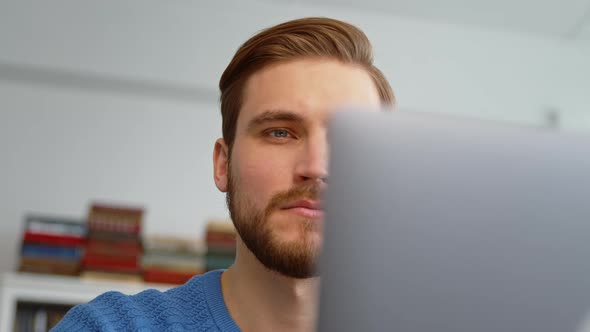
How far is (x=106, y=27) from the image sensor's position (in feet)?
13.0

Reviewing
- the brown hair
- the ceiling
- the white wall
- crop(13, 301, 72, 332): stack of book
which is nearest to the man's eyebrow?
the brown hair

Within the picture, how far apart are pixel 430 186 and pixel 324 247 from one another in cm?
9

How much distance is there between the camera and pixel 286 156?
4.34ft

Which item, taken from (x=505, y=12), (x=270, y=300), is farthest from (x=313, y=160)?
(x=505, y=12)

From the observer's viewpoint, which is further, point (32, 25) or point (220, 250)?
point (32, 25)

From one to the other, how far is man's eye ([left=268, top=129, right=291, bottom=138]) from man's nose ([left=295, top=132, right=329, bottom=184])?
6 centimetres

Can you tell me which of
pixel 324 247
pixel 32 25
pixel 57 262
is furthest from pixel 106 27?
pixel 324 247

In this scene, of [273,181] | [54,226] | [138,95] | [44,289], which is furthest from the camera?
[138,95]

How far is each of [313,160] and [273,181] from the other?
106mm

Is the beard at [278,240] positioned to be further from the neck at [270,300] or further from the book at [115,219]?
the book at [115,219]

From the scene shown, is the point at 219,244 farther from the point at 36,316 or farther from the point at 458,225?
the point at 458,225

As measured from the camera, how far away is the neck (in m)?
1.42

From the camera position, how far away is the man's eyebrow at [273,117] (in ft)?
4.44

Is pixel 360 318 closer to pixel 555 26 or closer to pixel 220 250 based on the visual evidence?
pixel 220 250
